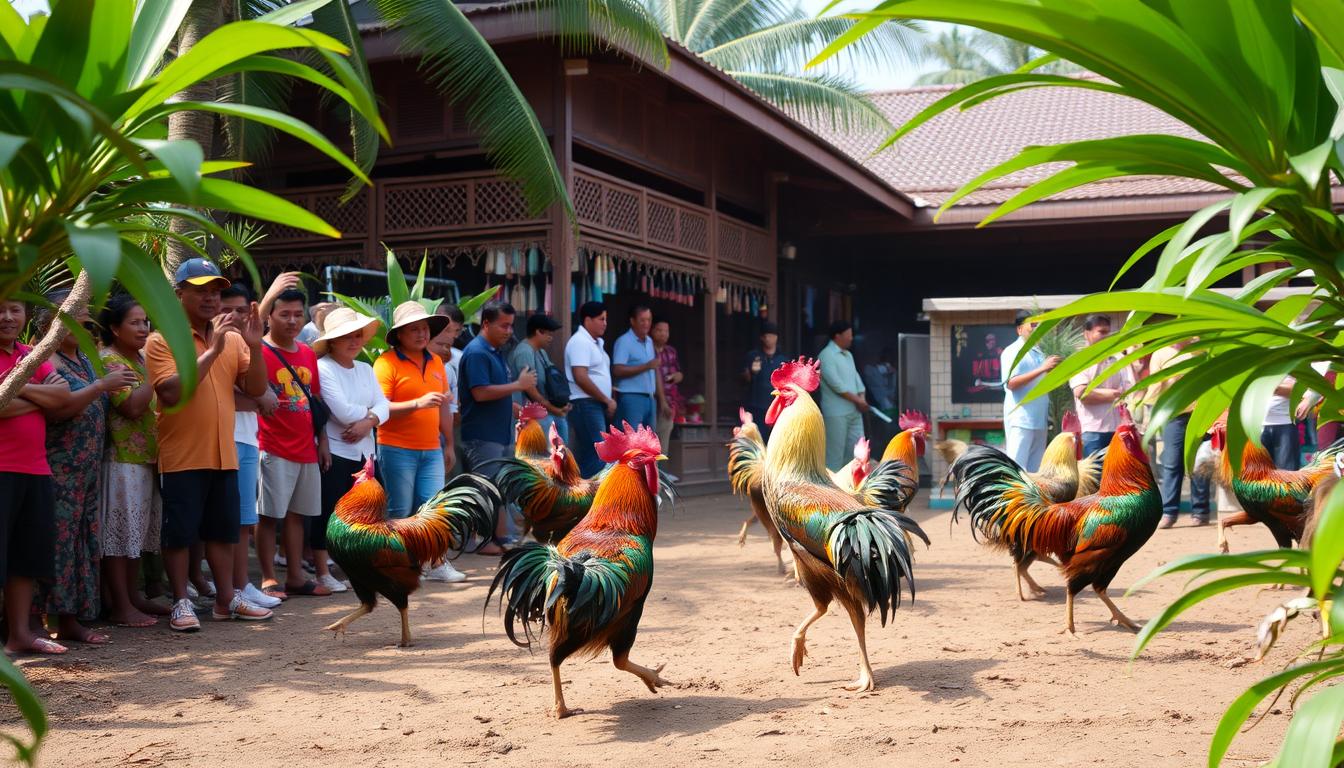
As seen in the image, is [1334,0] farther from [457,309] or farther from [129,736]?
[457,309]

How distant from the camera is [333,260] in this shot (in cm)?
1310

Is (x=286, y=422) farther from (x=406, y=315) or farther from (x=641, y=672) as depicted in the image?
(x=641, y=672)

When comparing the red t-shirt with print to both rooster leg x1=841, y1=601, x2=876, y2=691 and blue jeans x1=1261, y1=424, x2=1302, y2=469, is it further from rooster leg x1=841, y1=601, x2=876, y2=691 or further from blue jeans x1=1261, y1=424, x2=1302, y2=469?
blue jeans x1=1261, y1=424, x2=1302, y2=469

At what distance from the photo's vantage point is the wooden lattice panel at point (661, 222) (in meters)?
14.1

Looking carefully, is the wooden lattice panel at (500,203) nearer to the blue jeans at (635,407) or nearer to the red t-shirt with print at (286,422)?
the blue jeans at (635,407)

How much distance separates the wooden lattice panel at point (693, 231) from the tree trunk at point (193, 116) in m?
6.94

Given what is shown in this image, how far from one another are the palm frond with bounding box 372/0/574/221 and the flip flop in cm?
570

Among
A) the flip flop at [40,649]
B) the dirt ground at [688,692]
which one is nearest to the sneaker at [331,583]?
the dirt ground at [688,692]

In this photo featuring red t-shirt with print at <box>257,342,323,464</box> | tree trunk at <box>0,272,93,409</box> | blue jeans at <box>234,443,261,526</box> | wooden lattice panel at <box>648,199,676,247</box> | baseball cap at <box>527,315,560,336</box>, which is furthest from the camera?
wooden lattice panel at <box>648,199,676,247</box>

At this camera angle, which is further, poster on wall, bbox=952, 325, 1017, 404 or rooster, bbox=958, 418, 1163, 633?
poster on wall, bbox=952, 325, 1017, 404

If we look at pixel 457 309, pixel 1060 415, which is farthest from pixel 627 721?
pixel 1060 415

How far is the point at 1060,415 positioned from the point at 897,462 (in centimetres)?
588

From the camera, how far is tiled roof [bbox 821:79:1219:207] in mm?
18703

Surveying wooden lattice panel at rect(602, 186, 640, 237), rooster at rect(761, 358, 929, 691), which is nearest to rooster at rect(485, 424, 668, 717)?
rooster at rect(761, 358, 929, 691)
